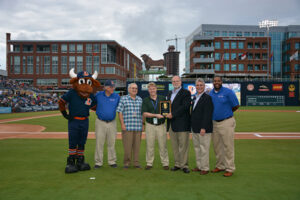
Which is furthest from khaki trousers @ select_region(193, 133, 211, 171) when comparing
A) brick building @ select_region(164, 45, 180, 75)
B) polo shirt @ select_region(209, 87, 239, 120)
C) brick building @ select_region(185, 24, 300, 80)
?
brick building @ select_region(164, 45, 180, 75)

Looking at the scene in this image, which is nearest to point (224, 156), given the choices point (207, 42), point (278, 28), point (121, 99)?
point (121, 99)

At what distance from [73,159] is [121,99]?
1847mm

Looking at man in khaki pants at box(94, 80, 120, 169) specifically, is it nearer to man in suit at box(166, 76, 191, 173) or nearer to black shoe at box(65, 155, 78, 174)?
black shoe at box(65, 155, 78, 174)

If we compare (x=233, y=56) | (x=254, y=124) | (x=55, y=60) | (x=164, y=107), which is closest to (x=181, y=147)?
(x=164, y=107)

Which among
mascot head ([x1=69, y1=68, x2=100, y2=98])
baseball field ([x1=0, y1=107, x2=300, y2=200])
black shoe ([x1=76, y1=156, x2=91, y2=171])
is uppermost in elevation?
mascot head ([x1=69, y1=68, x2=100, y2=98])

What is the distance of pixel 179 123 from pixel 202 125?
53cm

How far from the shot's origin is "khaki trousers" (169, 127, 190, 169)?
16.8 ft

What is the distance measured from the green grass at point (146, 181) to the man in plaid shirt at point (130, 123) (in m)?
0.44

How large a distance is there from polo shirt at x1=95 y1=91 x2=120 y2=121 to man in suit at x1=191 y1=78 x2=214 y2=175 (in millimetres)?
1962

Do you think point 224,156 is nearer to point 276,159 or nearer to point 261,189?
point 261,189

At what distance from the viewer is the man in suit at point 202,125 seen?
16.1 ft

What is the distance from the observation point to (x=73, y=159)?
5.24 meters

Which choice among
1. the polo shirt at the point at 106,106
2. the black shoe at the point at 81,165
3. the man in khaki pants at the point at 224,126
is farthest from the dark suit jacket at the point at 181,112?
the black shoe at the point at 81,165

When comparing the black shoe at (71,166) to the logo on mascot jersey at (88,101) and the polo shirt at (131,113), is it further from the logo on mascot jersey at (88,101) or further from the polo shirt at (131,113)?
the polo shirt at (131,113)
